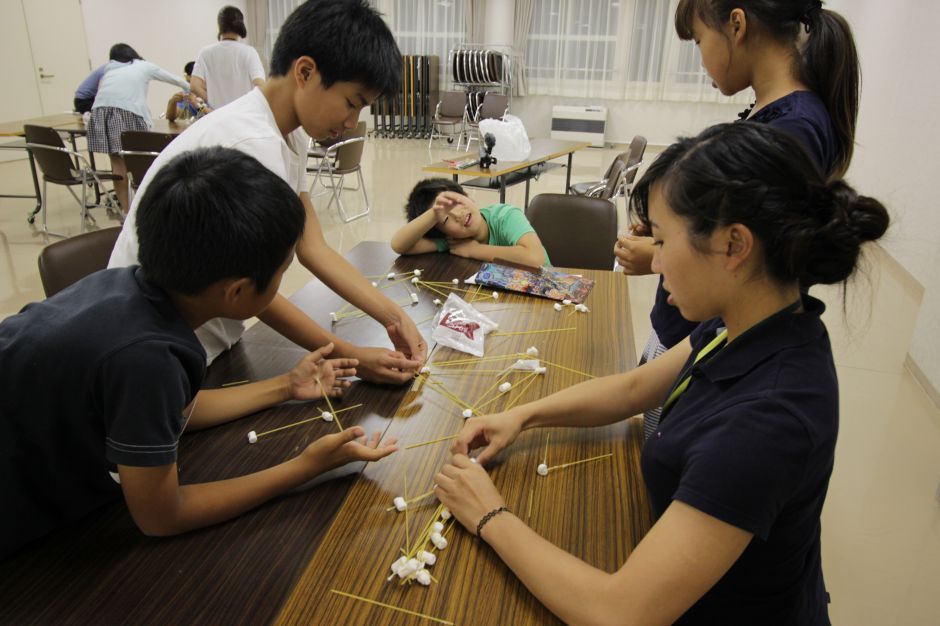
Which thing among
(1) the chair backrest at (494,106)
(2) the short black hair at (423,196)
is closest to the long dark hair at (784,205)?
(2) the short black hair at (423,196)

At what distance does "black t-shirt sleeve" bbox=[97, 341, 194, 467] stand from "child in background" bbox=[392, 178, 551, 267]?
1.58 metres

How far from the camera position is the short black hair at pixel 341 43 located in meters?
1.44

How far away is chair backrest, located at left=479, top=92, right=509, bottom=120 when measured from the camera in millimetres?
8922

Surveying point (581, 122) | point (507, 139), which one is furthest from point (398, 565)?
point (581, 122)

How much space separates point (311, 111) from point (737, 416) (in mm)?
1242

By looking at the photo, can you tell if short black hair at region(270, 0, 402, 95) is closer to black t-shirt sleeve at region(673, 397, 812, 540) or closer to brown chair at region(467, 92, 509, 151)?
black t-shirt sleeve at region(673, 397, 812, 540)

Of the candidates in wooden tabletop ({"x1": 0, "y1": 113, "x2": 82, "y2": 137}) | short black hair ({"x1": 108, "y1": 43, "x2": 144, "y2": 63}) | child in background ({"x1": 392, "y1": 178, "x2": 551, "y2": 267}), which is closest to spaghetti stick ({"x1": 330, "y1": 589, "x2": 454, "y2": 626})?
child in background ({"x1": 392, "y1": 178, "x2": 551, "y2": 267})

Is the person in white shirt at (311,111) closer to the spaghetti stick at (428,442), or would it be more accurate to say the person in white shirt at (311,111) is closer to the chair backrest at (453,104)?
the spaghetti stick at (428,442)

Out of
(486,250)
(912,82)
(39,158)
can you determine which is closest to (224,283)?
(486,250)

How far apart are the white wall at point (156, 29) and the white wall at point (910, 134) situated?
995cm

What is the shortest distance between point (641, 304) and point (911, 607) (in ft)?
8.67

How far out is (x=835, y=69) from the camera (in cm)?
146

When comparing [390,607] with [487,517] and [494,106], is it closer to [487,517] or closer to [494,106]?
[487,517]

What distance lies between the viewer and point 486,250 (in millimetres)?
2406
